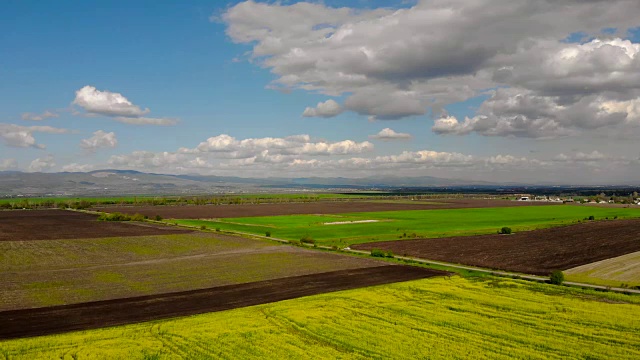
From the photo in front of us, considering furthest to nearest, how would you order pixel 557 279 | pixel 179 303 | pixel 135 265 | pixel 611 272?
pixel 135 265 < pixel 611 272 < pixel 557 279 < pixel 179 303

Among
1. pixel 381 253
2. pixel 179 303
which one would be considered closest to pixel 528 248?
pixel 381 253

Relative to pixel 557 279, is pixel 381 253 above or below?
below

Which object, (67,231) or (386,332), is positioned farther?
(67,231)

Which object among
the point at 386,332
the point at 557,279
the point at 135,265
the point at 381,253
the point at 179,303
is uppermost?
the point at 557,279

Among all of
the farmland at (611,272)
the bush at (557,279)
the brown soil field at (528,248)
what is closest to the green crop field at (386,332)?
the bush at (557,279)

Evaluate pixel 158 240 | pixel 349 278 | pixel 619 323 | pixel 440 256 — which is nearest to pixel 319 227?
pixel 158 240

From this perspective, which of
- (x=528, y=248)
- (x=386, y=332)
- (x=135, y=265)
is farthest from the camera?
(x=528, y=248)

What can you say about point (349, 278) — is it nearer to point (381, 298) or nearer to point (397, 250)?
point (381, 298)

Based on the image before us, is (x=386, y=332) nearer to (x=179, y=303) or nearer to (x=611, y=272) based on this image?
(x=179, y=303)
